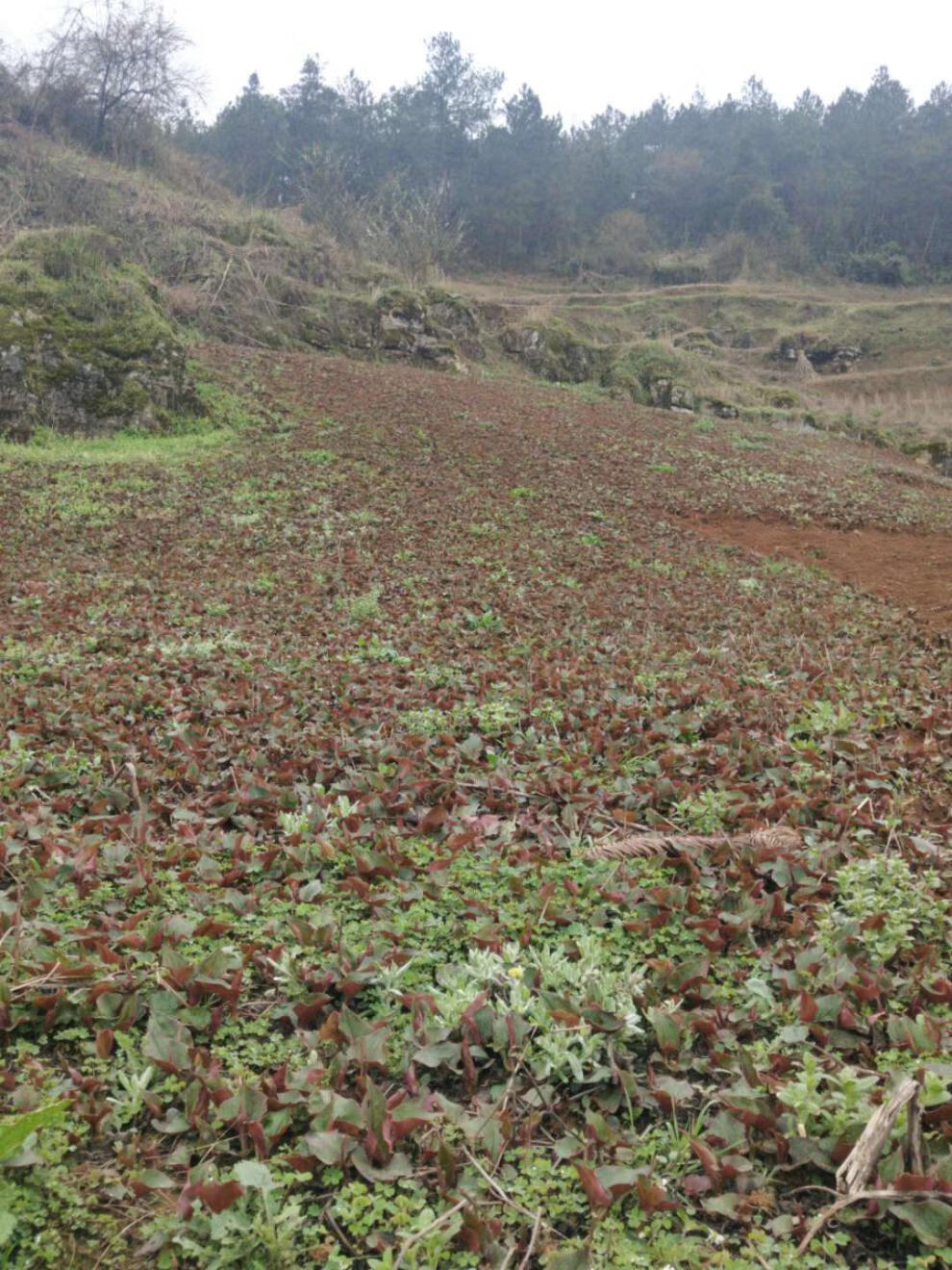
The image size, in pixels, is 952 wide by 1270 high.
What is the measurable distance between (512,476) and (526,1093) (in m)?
13.2

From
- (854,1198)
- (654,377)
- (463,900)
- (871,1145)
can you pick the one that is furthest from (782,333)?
(854,1198)

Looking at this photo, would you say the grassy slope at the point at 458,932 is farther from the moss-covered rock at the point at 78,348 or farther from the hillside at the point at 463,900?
the moss-covered rock at the point at 78,348

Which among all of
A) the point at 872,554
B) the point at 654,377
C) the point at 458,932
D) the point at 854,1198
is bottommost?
the point at 458,932

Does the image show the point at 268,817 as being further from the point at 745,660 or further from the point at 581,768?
the point at 745,660

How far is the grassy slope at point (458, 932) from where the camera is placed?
171cm

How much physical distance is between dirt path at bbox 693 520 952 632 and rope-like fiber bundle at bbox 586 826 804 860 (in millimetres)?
5511

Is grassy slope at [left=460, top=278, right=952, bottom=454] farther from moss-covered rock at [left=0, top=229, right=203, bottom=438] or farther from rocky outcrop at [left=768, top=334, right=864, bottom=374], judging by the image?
moss-covered rock at [left=0, top=229, right=203, bottom=438]

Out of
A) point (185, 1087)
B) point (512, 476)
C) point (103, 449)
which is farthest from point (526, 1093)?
point (103, 449)

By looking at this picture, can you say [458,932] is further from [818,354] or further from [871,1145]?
[818,354]

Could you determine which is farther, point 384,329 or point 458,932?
point 384,329

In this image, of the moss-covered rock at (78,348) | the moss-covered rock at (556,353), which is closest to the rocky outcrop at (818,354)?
the moss-covered rock at (556,353)

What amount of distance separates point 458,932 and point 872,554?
35.2ft

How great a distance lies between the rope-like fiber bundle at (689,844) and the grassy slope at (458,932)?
0.23 ft

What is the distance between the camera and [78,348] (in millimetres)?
15039
